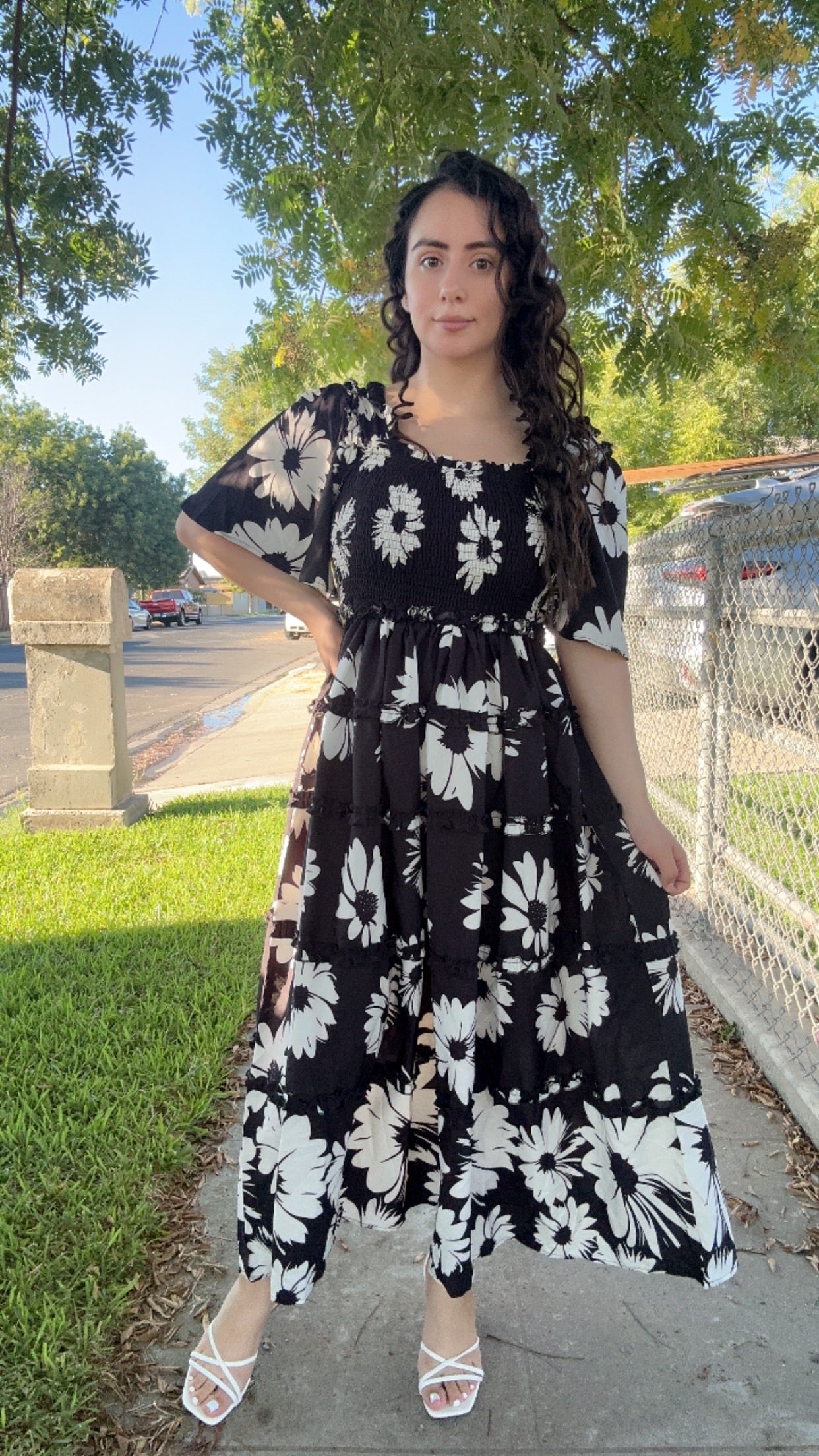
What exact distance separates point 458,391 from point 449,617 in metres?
0.44

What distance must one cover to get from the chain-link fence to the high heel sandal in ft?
3.98

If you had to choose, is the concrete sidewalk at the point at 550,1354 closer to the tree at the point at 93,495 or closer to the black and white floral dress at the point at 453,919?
the black and white floral dress at the point at 453,919

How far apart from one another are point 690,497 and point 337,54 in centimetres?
1009

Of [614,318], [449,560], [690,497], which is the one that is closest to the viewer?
[449,560]

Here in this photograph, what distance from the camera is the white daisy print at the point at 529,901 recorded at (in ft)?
5.41

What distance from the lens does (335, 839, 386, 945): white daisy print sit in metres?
1.64

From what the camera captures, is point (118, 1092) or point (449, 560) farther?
point (118, 1092)

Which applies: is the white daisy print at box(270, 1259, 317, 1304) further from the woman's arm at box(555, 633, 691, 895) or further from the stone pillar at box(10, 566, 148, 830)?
the stone pillar at box(10, 566, 148, 830)

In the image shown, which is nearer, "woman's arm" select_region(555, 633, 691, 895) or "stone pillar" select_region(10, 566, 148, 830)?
"woman's arm" select_region(555, 633, 691, 895)

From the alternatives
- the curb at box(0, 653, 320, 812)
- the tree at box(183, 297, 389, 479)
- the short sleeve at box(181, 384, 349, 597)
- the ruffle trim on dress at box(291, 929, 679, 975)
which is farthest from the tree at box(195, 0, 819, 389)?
the curb at box(0, 653, 320, 812)

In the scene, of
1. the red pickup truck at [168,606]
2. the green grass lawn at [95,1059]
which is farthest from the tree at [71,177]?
the red pickup truck at [168,606]

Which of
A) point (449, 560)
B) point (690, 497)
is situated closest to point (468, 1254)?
point (449, 560)

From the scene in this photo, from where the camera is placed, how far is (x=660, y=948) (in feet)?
5.60

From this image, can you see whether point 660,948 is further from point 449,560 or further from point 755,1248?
point 755,1248
